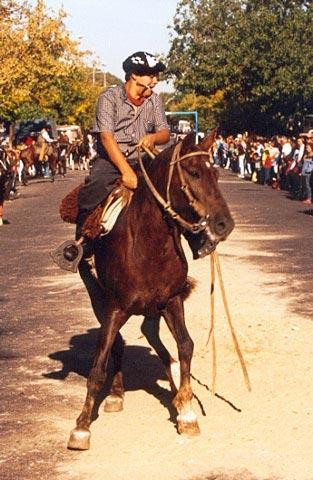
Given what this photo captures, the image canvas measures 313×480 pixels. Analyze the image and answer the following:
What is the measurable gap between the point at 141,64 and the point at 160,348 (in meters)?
2.04

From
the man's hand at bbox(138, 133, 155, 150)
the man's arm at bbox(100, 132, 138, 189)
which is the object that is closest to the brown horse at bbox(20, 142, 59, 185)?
the man's hand at bbox(138, 133, 155, 150)

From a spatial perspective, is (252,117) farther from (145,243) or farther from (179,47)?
(145,243)

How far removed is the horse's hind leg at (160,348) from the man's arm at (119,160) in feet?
4.31

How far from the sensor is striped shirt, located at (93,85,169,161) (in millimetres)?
7590

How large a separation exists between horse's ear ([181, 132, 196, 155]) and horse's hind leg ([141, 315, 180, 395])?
1738mm

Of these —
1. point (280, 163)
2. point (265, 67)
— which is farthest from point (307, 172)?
point (265, 67)

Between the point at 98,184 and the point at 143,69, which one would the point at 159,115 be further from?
the point at 98,184

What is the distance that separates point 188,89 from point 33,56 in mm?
27785

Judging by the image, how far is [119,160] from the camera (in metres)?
7.33

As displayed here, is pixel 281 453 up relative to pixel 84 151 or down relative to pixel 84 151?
up

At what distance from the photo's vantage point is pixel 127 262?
23.4 ft

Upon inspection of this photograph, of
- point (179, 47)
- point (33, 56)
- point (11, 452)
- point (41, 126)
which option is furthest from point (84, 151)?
point (11, 452)

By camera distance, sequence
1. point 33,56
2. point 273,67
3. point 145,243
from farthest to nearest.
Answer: point 273,67, point 33,56, point 145,243

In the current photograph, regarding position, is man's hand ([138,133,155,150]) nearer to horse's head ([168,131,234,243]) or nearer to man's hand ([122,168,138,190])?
man's hand ([122,168,138,190])
